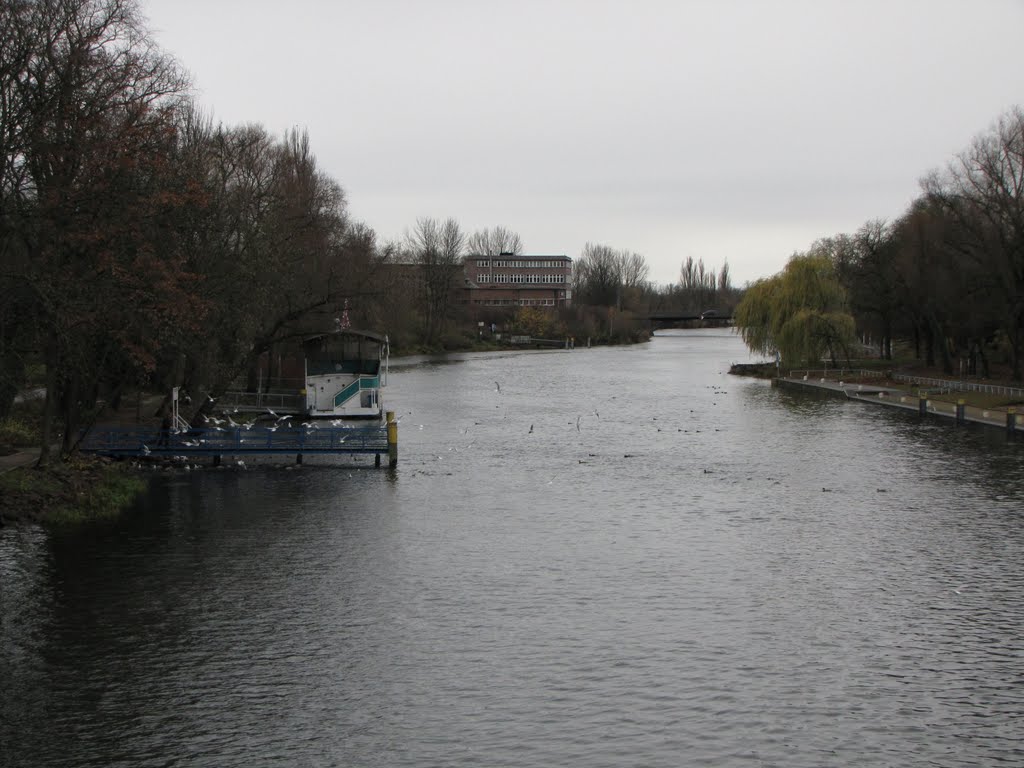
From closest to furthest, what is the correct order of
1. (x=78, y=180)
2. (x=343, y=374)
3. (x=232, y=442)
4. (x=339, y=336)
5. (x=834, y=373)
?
(x=78, y=180) < (x=232, y=442) < (x=339, y=336) < (x=343, y=374) < (x=834, y=373)

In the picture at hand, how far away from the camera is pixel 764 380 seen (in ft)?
283

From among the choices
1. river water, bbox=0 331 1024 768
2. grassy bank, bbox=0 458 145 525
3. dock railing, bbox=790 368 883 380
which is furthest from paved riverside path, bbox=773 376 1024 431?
grassy bank, bbox=0 458 145 525

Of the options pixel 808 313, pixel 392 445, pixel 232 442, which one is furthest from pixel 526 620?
pixel 808 313

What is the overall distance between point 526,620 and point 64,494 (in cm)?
1562

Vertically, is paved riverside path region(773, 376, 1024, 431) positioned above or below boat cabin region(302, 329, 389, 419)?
below

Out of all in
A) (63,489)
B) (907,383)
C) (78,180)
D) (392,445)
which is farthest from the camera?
(907,383)

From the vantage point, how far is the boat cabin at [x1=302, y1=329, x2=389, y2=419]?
52656mm

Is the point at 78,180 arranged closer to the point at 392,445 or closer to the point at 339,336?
the point at 392,445

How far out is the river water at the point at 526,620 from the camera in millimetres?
14914

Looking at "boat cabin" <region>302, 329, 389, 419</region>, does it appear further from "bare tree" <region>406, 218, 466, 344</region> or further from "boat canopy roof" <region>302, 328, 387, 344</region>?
"bare tree" <region>406, 218, 466, 344</region>

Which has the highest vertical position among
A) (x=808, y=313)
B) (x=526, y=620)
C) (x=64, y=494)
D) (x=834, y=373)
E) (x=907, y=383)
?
(x=808, y=313)

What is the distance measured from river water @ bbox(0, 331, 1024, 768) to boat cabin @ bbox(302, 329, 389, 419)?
15.2 m

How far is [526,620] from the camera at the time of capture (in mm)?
20078

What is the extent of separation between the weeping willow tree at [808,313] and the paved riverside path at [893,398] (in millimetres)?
3872
